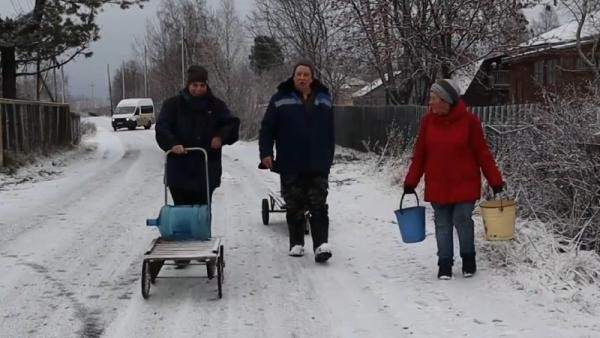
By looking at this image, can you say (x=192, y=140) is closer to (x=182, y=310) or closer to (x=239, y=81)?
(x=182, y=310)

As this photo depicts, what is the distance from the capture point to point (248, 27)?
38844 mm

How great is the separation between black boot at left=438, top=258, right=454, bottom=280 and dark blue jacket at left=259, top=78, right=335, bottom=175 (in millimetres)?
1417

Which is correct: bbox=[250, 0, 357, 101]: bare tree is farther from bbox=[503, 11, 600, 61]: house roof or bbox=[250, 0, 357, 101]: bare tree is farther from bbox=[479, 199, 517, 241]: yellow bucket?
bbox=[479, 199, 517, 241]: yellow bucket

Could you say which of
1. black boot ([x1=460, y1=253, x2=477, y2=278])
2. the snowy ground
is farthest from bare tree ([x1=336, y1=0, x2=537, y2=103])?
black boot ([x1=460, y1=253, x2=477, y2=278])

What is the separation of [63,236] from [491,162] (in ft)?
17.7

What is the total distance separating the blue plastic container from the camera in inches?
237

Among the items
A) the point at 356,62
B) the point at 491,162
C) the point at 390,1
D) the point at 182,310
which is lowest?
the point at 182,310

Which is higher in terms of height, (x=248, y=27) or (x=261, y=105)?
(x=248, y=27)

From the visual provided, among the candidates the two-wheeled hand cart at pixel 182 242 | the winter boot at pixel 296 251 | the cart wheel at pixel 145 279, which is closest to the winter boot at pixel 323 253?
the winter boot at pixel 296 251

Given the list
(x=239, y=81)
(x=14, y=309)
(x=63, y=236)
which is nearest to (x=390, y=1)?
(x=63, y=236)

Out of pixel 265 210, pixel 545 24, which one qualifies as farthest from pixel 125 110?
pixel 265 210

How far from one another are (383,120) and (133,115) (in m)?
34.3

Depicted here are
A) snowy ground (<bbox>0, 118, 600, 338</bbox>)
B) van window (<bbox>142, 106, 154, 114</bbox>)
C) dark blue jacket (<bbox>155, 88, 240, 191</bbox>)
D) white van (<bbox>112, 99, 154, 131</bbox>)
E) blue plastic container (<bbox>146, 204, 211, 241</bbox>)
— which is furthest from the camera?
van window (<bbox>142, 106, 154, 114</bbox>)

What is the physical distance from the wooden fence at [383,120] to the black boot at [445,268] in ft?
11.4
